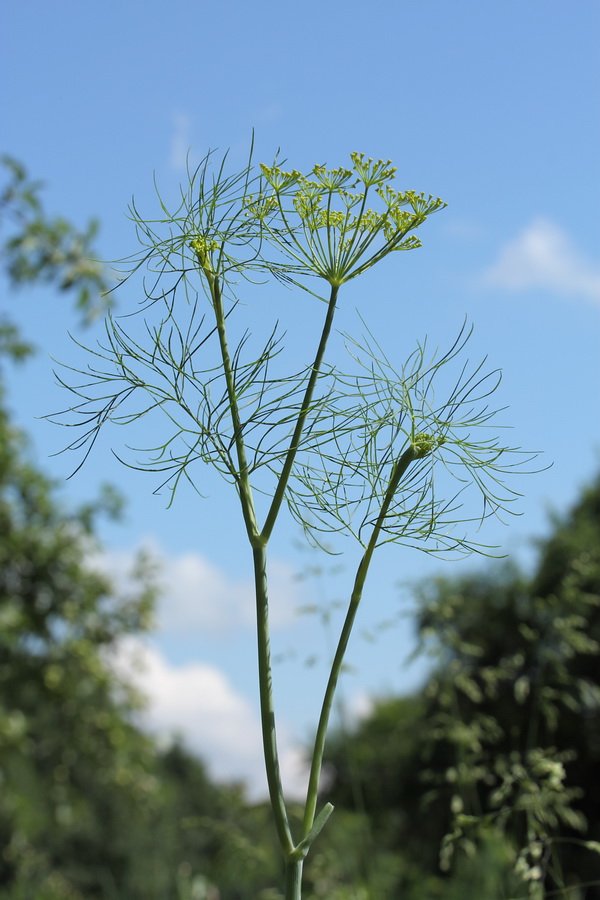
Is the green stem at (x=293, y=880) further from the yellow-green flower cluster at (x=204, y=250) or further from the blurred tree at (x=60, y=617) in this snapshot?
the blurred tree at (x=60, y=617)

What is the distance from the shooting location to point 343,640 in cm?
101

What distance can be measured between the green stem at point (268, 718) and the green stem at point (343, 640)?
3cm

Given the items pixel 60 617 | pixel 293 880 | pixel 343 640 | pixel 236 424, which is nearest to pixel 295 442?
pixel 236 424

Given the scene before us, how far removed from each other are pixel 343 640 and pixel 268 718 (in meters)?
0.11

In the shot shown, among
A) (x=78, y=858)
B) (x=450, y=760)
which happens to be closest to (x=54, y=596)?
(x=450, y=760)

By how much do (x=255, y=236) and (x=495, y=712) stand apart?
11.1m

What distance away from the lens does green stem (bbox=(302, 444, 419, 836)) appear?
3.19 ft

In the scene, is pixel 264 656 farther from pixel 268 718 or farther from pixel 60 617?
pixel 60 617

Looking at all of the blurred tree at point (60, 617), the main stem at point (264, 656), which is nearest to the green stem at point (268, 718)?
the main stem at point (264, 656)

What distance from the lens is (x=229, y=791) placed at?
375cm

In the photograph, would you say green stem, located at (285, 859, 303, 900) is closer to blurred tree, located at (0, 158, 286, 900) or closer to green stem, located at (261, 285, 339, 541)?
green stem, located at (261, 285, 339, 541)

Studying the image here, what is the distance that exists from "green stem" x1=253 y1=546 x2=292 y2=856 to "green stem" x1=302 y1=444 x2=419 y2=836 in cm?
3

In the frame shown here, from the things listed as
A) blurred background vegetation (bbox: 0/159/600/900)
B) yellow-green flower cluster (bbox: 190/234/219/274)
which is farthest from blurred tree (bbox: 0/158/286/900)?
yellow-green flower cluster (bbox: 190/234/219/274)

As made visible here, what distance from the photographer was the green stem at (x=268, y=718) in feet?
3.18
